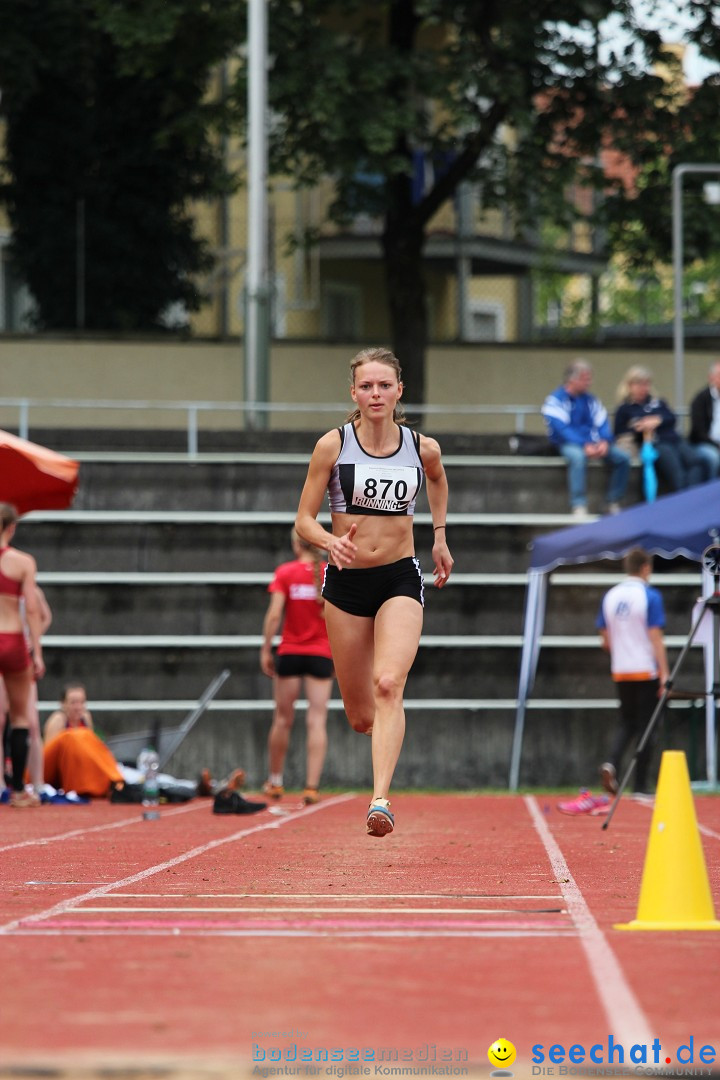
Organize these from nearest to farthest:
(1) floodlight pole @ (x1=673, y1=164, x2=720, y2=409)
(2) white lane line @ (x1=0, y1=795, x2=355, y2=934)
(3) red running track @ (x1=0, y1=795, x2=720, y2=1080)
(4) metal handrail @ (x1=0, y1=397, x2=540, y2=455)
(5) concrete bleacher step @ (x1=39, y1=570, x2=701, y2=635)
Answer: (3) red running track @ (x1=0, y1=795, x2=720, y2=1080) < (2) white lane line @ (x1=0, y1=795, x2=355, y2=934) < (5) concrete bleacher step @ (x1=39, y1=570, x2=701, y2=635) < (4) metal handrail @ (x1=0, y1=397, x2=540, y2=455) < (1) floodlight pole @ (x1=673, y1=164, x2=720, y2=409)

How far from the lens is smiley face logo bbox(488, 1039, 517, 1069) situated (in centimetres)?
401

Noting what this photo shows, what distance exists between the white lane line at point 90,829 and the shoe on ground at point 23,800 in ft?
0.24

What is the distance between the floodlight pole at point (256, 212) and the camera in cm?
2244

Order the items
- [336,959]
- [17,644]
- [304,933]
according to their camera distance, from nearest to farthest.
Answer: [336,959] < [304,933] < [17,644]

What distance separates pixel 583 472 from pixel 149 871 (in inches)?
501

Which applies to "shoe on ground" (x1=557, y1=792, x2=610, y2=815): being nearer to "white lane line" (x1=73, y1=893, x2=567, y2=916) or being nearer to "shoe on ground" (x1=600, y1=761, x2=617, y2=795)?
"shoe on ground" (x1=600, y1=761, x2=617, y2=795)

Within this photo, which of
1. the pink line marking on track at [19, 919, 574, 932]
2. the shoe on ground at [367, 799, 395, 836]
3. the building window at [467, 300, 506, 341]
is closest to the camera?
the pink line marking on track at [19, 919, 574, 932]

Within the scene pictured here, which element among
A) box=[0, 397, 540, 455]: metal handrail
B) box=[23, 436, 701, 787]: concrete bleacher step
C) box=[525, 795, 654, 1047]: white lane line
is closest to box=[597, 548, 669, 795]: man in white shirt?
box=[23, 436, 701, 787]: concrete bleacher step

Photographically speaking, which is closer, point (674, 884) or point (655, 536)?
point (674, 884)

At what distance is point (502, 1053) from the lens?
13.4 ft

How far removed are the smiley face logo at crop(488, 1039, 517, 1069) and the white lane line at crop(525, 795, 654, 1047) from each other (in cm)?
26

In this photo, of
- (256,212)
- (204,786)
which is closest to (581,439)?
(256,212)

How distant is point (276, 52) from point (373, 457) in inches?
664

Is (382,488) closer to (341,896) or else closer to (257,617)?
(341,896)
